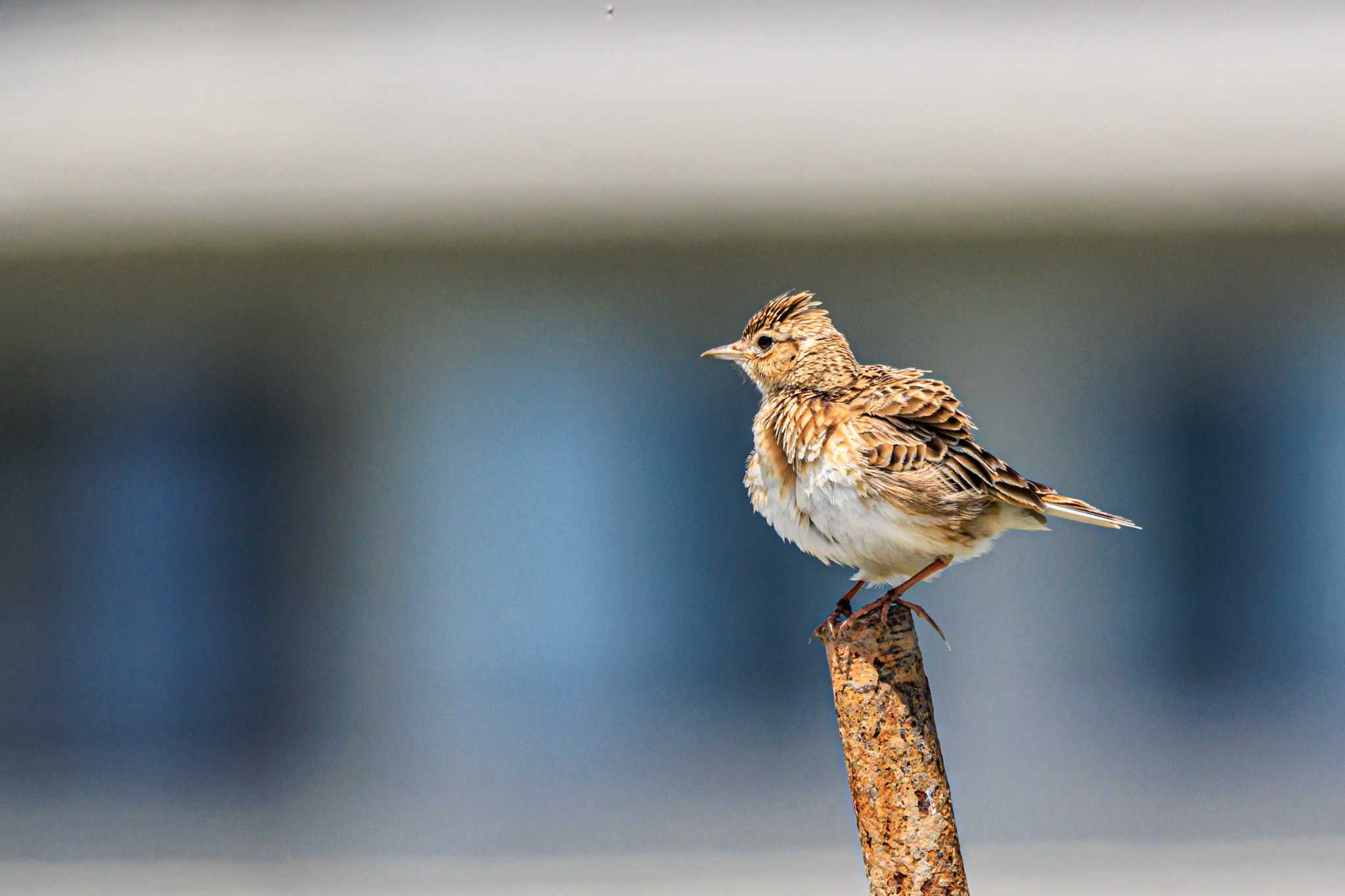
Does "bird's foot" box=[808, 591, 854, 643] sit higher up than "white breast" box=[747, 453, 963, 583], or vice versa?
"white breast" box=[747, 453, 963, 583]

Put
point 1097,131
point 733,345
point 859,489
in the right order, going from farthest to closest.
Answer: point 1097,131
point 733,345
point 859,489

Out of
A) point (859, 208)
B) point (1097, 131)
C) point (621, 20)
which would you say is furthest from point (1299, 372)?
point (621, 20)

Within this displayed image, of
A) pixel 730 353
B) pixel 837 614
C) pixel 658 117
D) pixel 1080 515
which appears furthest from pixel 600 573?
pixel 837 614

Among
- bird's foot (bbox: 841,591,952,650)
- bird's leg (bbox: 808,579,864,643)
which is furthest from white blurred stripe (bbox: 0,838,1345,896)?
bird's foot (bbox: 841,591,952,650)

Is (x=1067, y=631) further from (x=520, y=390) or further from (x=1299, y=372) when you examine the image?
(x=520, y=390)

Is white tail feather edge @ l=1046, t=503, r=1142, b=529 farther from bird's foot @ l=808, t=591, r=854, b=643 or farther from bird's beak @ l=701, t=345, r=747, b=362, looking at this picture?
bird's beak @ l=701, t=345, r=747, b=362

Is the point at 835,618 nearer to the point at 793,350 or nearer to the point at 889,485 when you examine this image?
the point at 889,485

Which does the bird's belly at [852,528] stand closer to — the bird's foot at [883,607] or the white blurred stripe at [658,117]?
the bird's foot at [883,607]
